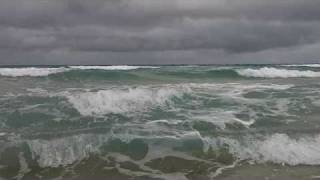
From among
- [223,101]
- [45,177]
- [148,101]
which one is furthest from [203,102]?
[45,177]

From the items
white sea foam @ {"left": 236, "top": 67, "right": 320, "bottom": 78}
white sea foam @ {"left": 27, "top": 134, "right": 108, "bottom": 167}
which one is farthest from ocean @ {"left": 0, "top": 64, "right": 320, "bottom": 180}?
Result: white sea foam @ {"left": 236, "top": 67, "right": 320, "bottom": 78}

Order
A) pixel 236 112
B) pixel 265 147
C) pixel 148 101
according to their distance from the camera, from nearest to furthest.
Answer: pixel 265 147
pixel 236 112
pixel 148 101

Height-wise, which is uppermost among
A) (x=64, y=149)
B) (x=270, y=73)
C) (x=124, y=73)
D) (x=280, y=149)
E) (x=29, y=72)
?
(x=29, y=72)

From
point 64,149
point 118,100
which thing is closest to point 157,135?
point 64,149

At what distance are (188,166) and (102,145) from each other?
204 cm

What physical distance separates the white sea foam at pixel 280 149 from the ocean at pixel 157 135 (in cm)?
2

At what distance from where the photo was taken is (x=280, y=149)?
9.67 m

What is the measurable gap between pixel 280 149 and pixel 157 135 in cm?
262

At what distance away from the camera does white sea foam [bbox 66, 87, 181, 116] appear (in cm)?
1322

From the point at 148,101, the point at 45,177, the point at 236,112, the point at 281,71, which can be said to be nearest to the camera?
the point at 45,177

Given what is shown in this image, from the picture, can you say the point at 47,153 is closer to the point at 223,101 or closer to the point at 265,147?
the point at 265,147

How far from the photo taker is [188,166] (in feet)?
29.0

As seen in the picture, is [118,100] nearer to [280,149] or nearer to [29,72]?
[280,149]

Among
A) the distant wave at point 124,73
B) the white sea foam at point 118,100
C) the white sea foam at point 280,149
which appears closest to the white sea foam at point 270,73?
the distant wave at point 124,73
